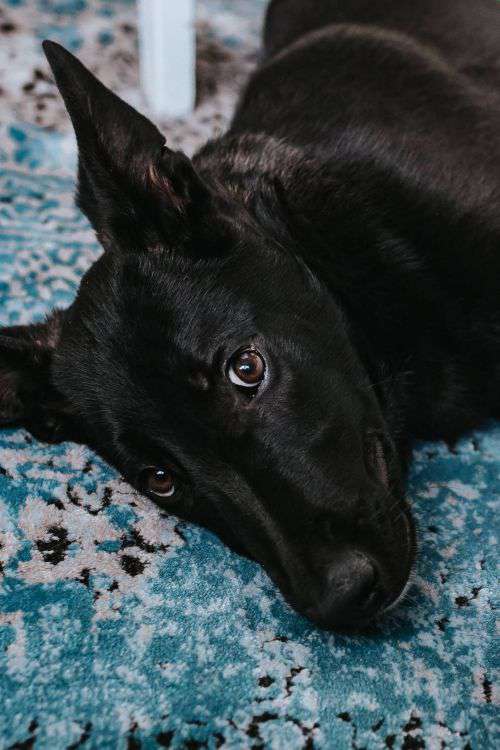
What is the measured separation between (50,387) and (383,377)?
2.50ft

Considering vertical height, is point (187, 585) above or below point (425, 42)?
below

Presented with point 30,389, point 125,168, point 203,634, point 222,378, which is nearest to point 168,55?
point 125,168

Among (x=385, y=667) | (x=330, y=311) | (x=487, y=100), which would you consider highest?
(x=487, y=100)

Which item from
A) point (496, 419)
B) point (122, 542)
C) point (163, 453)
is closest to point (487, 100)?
point (496, 419)

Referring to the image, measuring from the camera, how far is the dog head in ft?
3.79

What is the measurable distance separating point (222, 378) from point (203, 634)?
0.45 m

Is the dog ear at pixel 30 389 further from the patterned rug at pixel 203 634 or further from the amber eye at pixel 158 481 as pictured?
the amber eye at pixel 158 481

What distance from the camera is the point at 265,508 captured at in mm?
1211

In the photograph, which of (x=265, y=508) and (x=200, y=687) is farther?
(x=265, y=508)

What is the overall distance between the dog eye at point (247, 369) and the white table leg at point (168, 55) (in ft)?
7.08

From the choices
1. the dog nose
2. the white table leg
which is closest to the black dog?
the dog nose

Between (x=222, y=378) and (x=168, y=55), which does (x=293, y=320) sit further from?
(x=168, y=55)

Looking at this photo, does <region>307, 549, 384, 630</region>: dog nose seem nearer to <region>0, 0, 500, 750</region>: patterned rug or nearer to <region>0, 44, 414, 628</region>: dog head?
<region>0, 44, 414, 628</region>: dog head

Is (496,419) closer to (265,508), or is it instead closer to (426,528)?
(426,528)
